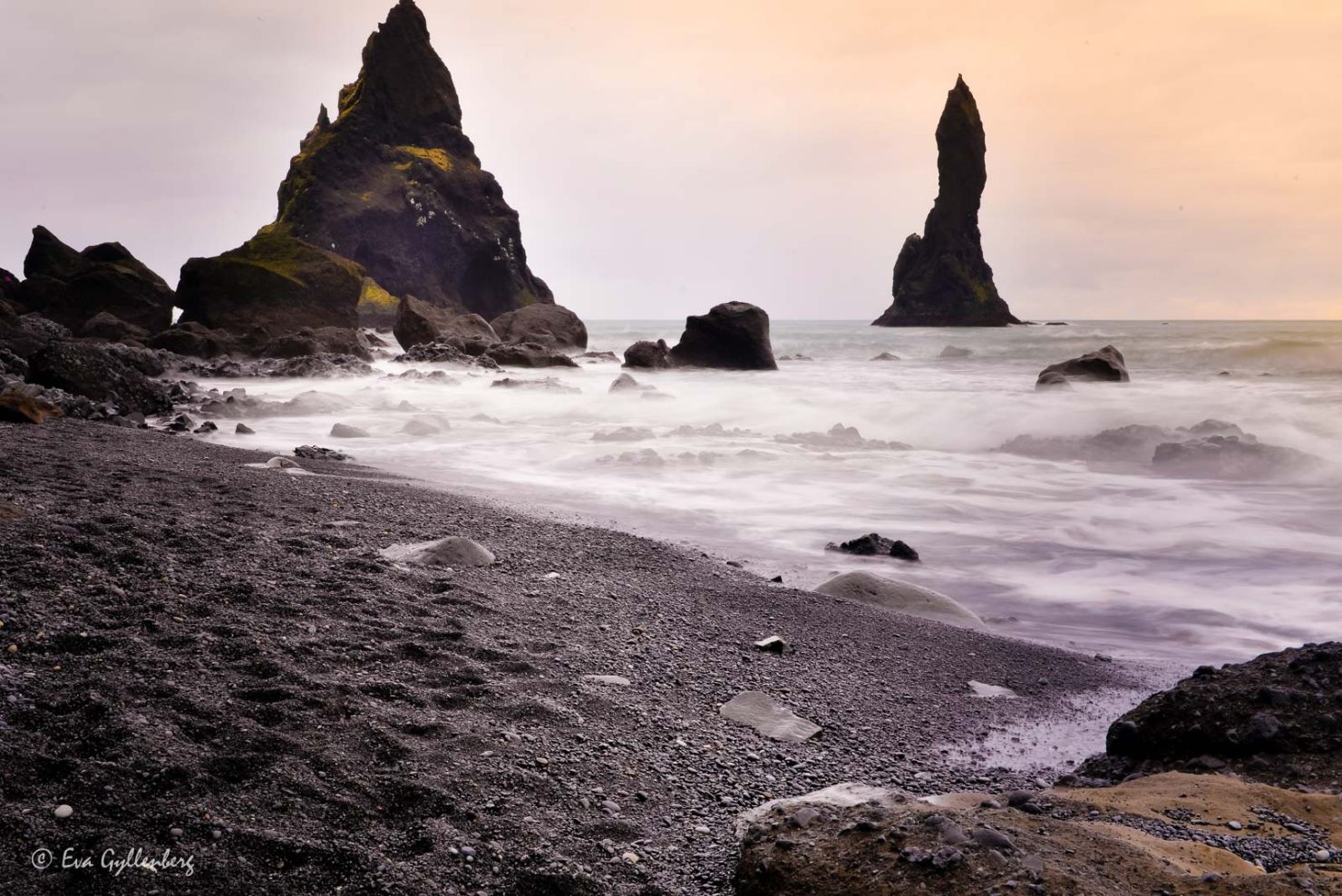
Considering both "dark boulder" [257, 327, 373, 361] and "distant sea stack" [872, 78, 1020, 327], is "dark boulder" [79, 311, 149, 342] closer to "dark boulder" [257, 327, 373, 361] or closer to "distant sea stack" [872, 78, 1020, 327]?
"dark boulder" [257, 327, 373, 361]

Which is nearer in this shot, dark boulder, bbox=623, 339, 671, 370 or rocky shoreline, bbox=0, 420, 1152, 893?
rocky shoreline, bbox=0, 420, 1152, 893

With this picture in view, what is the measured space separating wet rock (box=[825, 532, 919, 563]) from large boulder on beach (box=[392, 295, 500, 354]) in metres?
20.3

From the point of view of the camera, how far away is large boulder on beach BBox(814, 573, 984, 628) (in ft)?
15.8

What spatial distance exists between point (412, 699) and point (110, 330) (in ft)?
81.3

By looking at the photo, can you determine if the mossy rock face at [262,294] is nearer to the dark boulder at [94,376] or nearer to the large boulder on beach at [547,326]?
the large boulder on beach at [547,326]

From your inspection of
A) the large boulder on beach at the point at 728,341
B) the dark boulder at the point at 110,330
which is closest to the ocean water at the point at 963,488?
the large boulder on beach at the point at 728,341

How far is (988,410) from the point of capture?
14000mm

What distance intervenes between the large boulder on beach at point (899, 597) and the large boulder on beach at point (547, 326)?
82.5 feet

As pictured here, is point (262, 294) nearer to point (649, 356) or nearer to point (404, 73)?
point (649, 356)

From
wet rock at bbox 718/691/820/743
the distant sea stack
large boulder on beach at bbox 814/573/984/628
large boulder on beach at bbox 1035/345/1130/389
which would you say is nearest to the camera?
wet rock at bbox 718/691/820/743

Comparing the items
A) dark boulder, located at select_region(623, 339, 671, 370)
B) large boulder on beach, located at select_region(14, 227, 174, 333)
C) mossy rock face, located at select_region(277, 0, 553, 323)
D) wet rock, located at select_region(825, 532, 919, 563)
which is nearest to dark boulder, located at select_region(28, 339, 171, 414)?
wet rock, located at select_region(825, 532, 919, 563)

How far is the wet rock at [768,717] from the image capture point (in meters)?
3.01

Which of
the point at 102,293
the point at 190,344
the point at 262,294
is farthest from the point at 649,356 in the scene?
the point at 102,293

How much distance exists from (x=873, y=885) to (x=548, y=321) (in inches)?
1194
